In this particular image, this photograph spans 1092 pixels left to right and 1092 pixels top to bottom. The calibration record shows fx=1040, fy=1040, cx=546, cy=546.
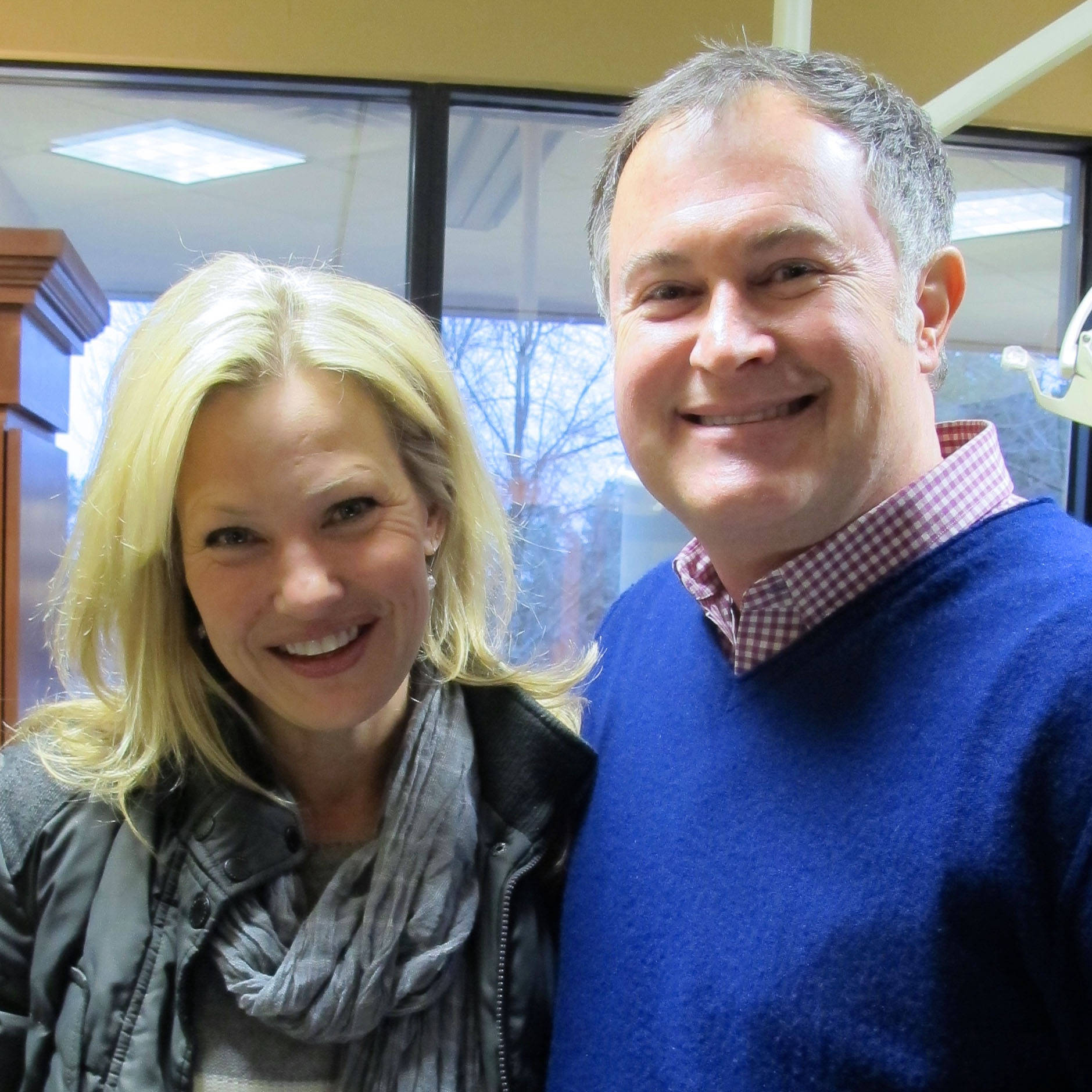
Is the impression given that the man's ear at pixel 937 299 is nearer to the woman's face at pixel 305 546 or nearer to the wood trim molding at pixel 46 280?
the woman's face at pixel 305 546

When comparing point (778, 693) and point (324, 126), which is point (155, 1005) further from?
point (324, 126)

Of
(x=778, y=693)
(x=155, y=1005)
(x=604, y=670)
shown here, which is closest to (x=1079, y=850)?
(x=778, y=693)

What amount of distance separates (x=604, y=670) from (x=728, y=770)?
1.23 ft

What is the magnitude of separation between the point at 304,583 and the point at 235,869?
0.29 metres

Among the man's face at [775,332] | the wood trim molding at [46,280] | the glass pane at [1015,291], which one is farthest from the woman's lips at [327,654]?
the glass pane at [1015,291]

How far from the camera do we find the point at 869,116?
0.95m

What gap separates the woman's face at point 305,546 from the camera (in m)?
0.99

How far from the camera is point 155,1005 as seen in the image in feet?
3.16

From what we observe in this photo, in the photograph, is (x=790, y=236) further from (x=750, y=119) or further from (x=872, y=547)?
(x=872, y=547)

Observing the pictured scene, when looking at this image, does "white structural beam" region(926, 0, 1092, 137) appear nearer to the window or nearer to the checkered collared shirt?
the checkered collared shirt

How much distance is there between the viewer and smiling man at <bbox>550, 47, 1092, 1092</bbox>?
2.49 feet

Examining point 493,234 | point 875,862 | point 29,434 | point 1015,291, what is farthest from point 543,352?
point 875,862

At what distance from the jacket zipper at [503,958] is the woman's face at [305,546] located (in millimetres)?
223

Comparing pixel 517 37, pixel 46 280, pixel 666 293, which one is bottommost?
pixel 666 293
